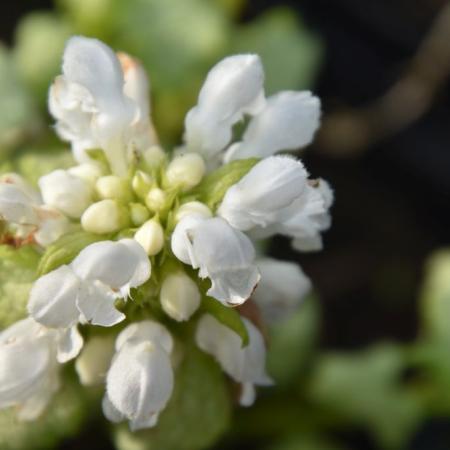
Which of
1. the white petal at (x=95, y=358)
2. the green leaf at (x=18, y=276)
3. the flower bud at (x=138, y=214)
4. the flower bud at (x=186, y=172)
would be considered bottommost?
the white petal at (x=95, y=358)

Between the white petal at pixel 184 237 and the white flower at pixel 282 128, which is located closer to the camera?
the white petal at pixel 184 237

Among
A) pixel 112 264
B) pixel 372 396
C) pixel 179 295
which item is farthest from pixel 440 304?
pixel 112 264

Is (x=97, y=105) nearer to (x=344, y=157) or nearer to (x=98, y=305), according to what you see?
(x=98, y=305)

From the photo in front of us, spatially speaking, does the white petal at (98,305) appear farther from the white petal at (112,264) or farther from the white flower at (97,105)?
the white flower at (97,105)

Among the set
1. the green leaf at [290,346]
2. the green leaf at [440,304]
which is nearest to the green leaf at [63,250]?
the green leaf at [290,346]

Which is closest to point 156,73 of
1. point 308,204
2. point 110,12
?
point 110,12

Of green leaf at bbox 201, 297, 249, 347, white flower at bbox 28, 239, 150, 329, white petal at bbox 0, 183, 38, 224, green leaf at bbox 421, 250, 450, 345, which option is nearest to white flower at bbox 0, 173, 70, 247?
white petal at bbox 0, 183, 38, 224
